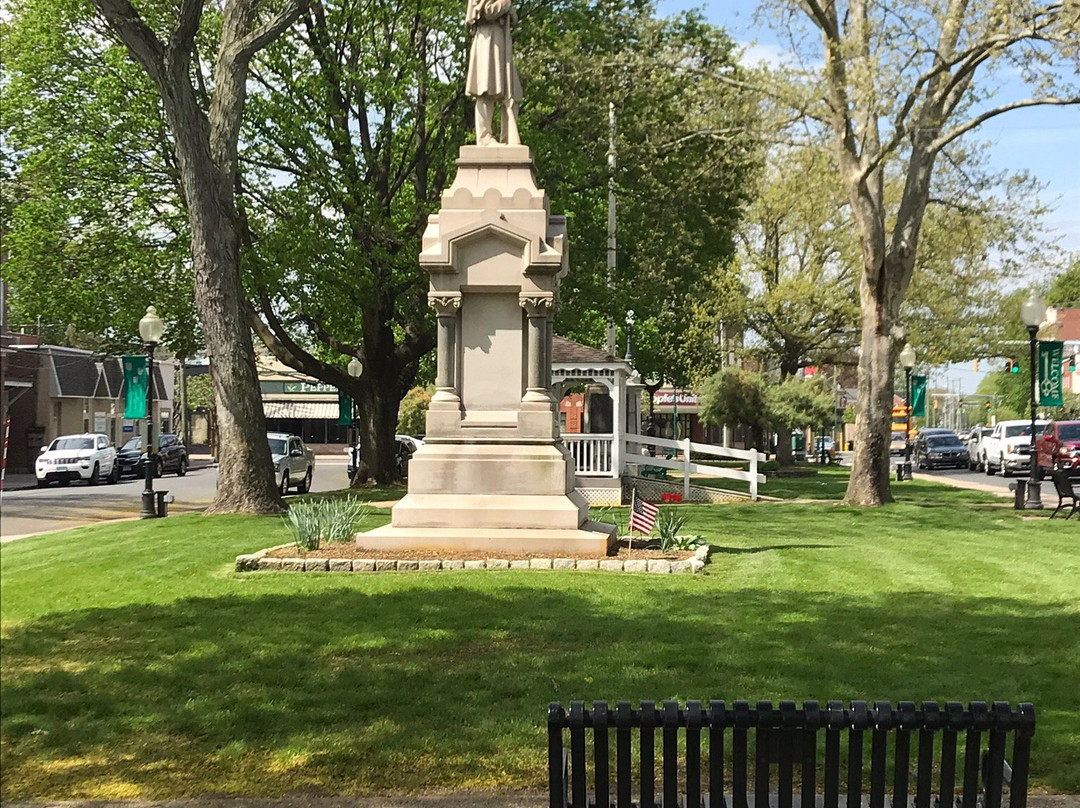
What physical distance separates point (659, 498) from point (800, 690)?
2309 cm

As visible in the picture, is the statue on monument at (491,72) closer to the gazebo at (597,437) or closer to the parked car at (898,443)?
the gazebo at (597,437)

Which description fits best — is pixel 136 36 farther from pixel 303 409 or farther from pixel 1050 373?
pixel 303 409

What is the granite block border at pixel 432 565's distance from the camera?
45.0ft

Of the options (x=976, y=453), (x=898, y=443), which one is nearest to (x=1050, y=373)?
(x=976, y=453)

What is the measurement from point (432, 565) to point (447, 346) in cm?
342

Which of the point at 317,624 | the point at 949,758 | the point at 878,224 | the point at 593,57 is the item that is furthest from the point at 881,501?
the point at 949,758

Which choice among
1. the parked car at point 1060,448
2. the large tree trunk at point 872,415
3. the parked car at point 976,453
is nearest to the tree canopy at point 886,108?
the large tree trunk at point 872,415

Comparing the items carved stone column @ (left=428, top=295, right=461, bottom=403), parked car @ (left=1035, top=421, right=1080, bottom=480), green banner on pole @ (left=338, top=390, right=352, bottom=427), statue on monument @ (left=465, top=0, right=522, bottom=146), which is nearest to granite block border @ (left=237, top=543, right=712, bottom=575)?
carved stone column @ (left=428, top=295, right=461, bottom=403)

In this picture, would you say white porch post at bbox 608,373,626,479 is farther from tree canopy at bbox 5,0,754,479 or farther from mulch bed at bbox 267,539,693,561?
mulch bed at bbox 267,539,693,561

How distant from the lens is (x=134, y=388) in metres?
9.67

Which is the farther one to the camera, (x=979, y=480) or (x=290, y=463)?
(x=979, y=480)

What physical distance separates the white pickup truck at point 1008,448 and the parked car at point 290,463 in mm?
26575

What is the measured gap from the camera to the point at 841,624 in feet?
33.9

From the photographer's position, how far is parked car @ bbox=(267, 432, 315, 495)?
3362cm
